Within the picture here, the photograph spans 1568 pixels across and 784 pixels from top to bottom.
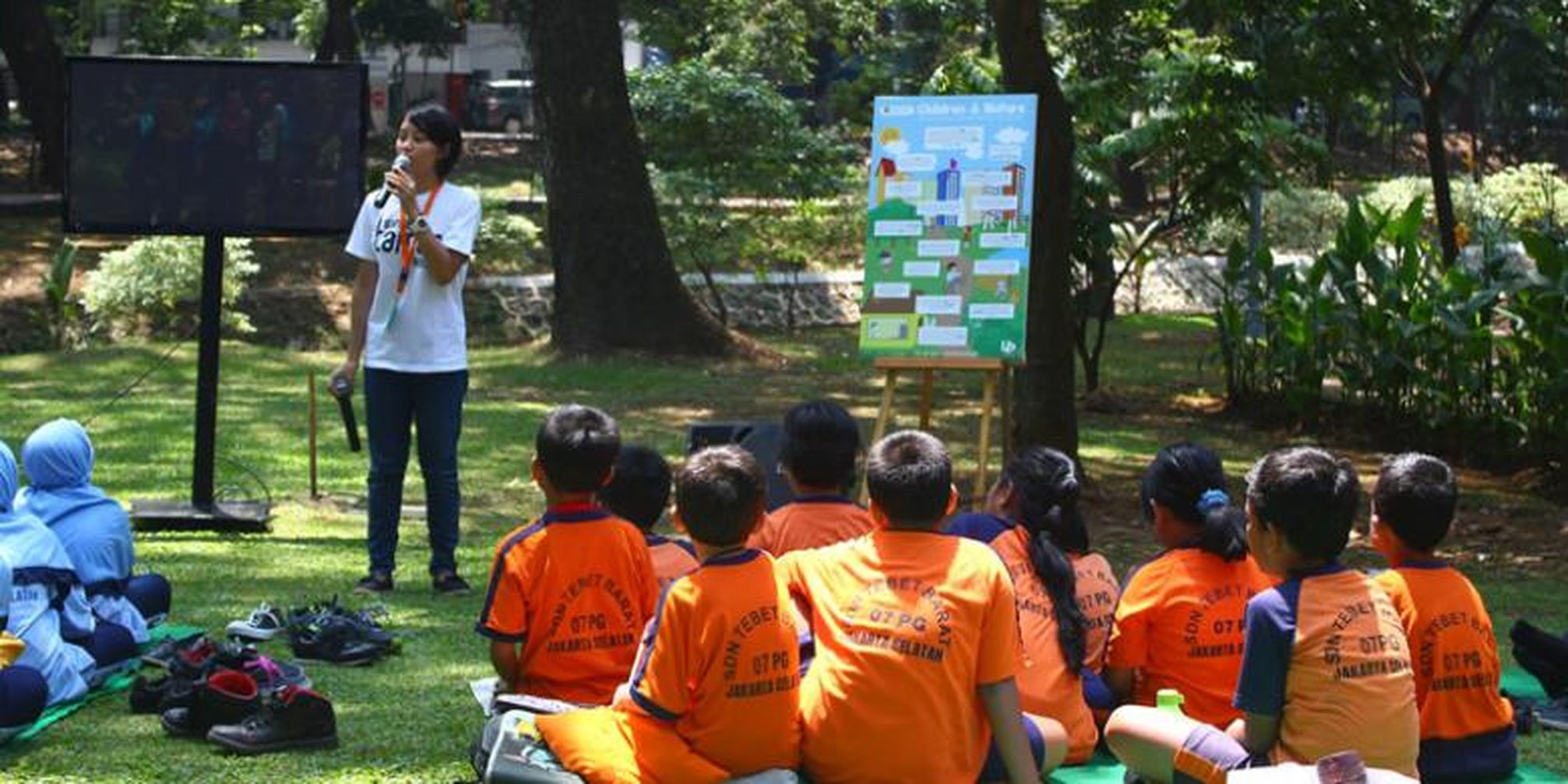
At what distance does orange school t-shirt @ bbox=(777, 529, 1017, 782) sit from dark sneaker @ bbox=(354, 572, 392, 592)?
3.44m

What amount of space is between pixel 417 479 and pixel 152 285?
7.42m

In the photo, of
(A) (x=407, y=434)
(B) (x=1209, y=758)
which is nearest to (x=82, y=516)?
(A) (x=407, y=434)

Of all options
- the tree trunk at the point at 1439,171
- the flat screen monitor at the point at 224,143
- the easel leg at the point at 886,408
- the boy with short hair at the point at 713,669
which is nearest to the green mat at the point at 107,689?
the boy with short hair at the point at 713,669

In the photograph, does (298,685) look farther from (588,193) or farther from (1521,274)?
(588,193)

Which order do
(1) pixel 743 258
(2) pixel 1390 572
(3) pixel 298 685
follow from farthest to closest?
(1) pixel 743 258 < (3) pixel 298 685 < (2) pixel 1390 572

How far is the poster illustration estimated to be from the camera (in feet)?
31.5

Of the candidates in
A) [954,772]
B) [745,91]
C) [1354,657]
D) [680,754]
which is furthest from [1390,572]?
[745,91]

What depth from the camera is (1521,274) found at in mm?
13414

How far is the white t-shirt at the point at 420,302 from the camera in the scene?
25.6ft

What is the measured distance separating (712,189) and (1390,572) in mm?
15309

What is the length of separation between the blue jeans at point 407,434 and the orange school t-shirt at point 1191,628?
Answer: 3.04 metres

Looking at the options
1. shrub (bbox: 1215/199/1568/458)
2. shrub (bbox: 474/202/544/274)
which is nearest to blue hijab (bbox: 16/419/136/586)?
shrub (bbox: 1215/199/1568/458)

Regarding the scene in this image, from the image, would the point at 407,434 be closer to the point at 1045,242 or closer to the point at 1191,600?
the point at 1191,600

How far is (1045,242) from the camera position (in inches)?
427
